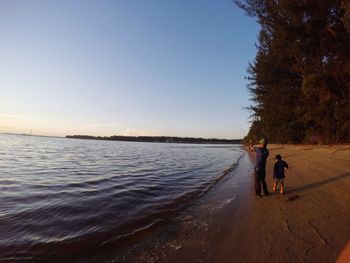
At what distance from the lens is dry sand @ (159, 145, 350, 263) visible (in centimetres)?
536

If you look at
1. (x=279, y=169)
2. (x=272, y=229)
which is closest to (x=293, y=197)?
(x=279, y=169)

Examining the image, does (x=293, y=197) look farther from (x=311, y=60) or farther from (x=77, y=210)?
(x=311, y=60)

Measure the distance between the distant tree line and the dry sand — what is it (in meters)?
6.55

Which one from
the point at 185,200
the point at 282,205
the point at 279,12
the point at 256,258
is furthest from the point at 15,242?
the point at 279,12

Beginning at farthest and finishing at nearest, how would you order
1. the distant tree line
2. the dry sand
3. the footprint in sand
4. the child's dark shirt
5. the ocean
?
1. the distant tree line
2. the child's dark shirt
3. the footprint in sand
4. the ocean
5. the dry sand

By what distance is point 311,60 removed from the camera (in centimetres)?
1842

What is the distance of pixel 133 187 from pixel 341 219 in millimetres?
8597

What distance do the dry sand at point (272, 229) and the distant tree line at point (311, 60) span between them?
6.55 meters

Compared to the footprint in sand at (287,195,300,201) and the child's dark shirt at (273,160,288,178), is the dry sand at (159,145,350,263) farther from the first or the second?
the child's dark shirt at (273,160,288,178)

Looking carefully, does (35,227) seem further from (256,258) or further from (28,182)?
(28,182)

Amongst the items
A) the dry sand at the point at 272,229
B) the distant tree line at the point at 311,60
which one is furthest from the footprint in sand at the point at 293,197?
the distant tree line at the point at 311,60

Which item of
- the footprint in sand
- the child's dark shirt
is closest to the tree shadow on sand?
the child's dark shirt

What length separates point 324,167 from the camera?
15.4 metres

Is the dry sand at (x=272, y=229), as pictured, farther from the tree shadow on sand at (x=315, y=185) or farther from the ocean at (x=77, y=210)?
the ocean at (x=77, y=210)
